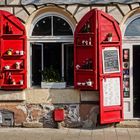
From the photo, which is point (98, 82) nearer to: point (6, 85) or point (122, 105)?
point (122, 105)

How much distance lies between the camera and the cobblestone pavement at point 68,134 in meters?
11.6

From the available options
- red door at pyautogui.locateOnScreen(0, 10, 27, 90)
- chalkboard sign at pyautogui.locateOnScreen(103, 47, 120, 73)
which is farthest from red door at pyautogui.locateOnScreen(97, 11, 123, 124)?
red door at pyautogui.locateOnScreen(0, 10, 27, 90)

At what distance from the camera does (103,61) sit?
40.5 feet

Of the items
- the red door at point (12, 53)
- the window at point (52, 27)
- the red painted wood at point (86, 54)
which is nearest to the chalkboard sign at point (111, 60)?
the red painted wood at point (86, 54)

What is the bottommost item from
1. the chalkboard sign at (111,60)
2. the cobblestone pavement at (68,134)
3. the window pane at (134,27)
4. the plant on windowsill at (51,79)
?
the cobblestone pavement at (68,134)

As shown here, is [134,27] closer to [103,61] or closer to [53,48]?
[103,61]

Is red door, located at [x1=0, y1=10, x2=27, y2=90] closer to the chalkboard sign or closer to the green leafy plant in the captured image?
the green leafy plant

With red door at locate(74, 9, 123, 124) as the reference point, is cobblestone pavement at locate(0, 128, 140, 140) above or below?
below

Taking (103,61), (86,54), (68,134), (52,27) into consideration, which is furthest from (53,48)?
(68,134)

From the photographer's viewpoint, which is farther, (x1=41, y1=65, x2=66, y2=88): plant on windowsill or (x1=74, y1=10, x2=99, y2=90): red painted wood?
(x1=41, y1=65, x2=66, y2=88): plant on windowsill

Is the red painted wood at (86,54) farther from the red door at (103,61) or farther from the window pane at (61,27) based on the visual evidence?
the window pane at (61,27)

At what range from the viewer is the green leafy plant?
12820 millimetres

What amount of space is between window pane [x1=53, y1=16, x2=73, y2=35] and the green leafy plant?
3.25ft

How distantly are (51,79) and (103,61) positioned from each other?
149 centimetres
